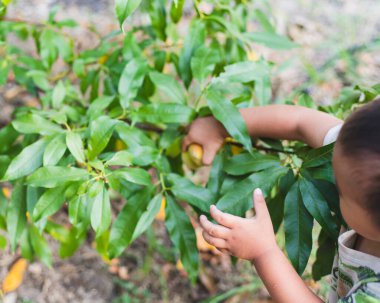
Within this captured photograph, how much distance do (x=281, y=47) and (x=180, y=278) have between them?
103 centimetres

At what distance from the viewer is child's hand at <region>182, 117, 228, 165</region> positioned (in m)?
1.17

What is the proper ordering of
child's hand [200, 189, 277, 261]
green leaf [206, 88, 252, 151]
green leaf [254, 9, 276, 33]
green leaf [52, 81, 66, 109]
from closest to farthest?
child's hand [200, 189, 277, 261] → green leaf [206, 88, 252, 151] → green leaf [52, 81, 66, 109] → green leaf [254, 9, 276, 33]

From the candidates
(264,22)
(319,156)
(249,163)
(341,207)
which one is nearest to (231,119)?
(249,163)

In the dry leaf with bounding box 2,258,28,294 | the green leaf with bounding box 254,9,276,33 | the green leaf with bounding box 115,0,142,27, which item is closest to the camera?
the green leaf with bounding box 115,0,142,27

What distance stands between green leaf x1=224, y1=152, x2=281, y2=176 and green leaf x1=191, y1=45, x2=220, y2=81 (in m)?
0.22

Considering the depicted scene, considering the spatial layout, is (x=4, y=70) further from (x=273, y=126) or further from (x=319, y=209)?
(x=319, y=209)

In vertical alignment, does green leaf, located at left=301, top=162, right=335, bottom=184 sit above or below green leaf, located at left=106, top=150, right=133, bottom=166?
above

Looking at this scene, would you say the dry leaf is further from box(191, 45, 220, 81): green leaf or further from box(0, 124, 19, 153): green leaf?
box(191, 45, 220, 81): green leaf

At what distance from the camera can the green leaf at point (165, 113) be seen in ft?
3.73

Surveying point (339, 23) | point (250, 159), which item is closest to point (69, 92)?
point (250, 159)

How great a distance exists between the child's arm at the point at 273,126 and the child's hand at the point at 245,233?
0.21 m

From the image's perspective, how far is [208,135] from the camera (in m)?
1.18

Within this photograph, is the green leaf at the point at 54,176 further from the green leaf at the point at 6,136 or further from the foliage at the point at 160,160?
the green leaf at the point at 6,136

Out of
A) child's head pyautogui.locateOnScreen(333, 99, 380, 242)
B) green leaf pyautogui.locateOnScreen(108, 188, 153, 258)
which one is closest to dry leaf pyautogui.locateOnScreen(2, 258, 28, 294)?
green leaf pyautogui.locateOnScreen(108, 188, 153, 258)
